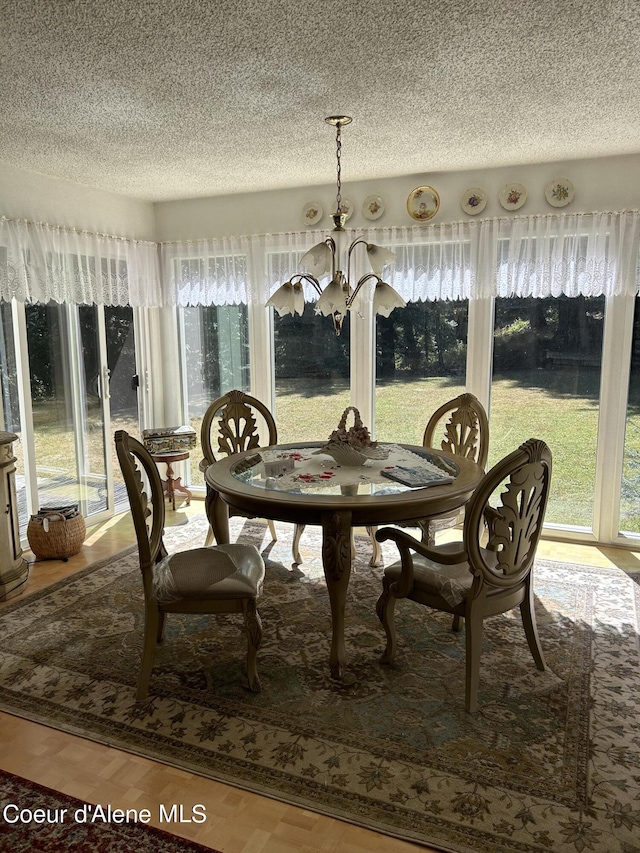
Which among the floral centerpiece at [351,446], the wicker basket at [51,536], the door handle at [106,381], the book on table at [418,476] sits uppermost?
the door handle at [106,381]

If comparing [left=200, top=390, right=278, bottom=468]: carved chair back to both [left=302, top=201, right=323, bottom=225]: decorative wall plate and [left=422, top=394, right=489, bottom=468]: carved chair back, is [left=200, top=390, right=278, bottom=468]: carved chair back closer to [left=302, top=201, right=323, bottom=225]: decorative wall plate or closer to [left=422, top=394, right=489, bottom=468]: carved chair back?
[left=422, top=394, right=489, bottom=468]: carved chair back

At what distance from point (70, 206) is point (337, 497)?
10.4ft

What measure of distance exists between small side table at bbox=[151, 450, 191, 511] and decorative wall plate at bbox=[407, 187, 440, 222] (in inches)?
97.5

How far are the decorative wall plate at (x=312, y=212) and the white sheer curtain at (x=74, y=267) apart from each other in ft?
4.28

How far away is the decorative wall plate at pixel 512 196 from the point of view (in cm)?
411

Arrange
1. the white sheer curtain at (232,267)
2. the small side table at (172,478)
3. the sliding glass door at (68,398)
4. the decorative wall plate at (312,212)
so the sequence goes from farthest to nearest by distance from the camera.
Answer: the small side table at (172,478)
the white sheer curtain at (232,267)
the decorative wall plate at (312,212)
the sliding glass door at (68,398)

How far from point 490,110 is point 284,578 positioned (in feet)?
8.75

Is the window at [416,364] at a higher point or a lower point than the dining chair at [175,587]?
higher

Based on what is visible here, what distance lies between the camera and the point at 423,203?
4363mm

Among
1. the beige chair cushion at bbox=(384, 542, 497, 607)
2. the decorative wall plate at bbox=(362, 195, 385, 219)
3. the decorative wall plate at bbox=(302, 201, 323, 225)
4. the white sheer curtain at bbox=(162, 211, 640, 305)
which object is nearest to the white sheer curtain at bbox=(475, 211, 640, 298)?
the white sheer curtain at bbox=(162, 211, 640, 305)

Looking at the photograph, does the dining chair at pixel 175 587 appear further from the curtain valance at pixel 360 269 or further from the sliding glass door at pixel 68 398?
the curtain valance at pixel 360 269

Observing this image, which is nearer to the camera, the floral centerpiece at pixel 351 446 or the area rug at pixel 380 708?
the area rug at pixel 380 708

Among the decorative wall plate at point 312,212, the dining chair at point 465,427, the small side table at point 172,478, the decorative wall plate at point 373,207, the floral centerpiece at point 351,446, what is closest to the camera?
the floral centerpiece at point 351,446

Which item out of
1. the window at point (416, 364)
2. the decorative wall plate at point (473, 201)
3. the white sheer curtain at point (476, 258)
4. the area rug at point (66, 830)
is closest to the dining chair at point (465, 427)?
the window at point (416, 364)
